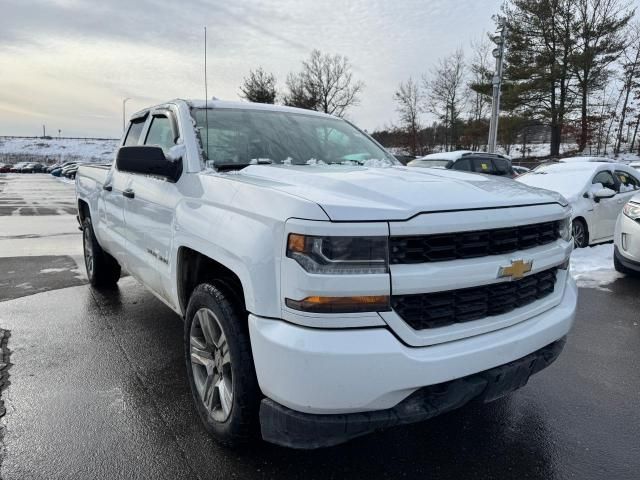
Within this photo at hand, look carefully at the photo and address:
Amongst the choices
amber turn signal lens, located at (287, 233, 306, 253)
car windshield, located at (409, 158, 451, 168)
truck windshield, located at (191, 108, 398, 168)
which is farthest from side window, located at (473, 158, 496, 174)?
amber turn signal lens, located at (287, 233, 306, 253)

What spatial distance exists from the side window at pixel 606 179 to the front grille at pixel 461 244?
6.97 metres

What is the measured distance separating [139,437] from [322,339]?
144 cm

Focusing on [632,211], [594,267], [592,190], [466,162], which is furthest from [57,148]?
[632,211]

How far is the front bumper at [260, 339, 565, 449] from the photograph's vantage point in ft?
6.23

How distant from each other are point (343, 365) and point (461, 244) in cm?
72

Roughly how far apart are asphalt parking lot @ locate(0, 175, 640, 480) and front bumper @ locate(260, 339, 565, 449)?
1.55 ft

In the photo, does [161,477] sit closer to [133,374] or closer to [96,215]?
[133,374]

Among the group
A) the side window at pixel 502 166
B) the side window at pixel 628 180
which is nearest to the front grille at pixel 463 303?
the side window at pixel 628 180

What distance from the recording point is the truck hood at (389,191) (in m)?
1.93

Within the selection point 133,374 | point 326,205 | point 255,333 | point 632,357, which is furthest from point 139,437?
point 632,357

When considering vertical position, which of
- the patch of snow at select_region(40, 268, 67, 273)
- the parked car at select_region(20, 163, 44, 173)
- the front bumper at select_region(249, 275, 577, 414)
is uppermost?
the front bumper at select_region(249, 275, 577, 414)

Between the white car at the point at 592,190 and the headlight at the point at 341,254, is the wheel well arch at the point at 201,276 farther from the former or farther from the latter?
the white car at the point at 592,190

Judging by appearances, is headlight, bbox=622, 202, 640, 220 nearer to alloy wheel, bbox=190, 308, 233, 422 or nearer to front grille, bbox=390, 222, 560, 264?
front grille, bbox=390, 222, 560, 264

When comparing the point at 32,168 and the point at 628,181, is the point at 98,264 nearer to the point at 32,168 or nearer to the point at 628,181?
the point at 628,181
